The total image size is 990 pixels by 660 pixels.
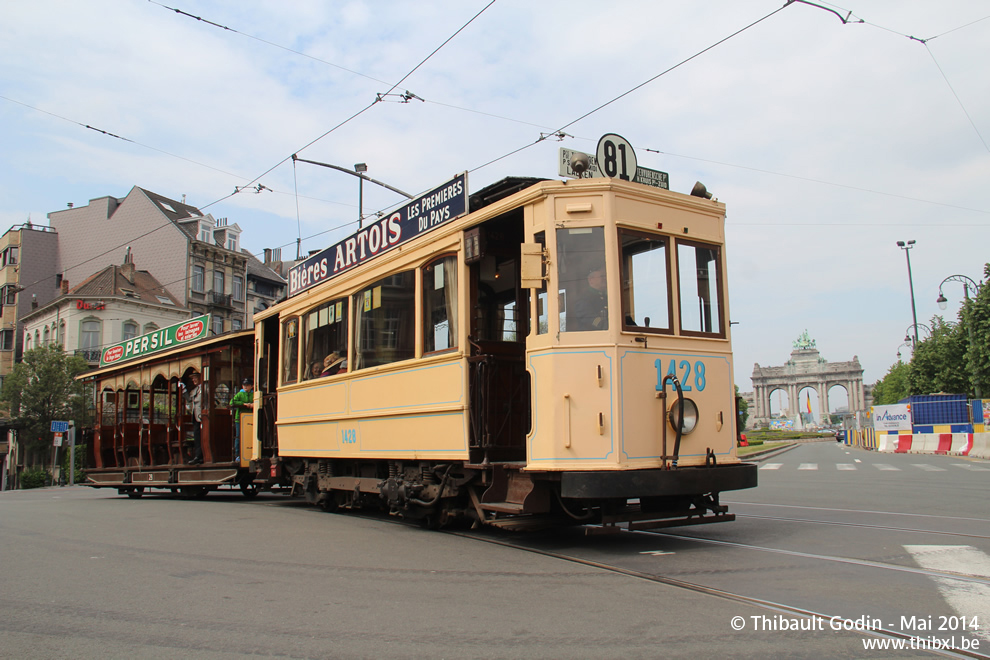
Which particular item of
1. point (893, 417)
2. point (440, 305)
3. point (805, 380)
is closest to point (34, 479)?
point (440, 305)

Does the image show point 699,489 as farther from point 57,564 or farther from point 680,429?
point 57,564

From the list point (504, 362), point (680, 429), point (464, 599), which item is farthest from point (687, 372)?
point (464, 599)

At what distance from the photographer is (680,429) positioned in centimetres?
677

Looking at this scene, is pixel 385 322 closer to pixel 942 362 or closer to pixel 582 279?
pixel 582 279

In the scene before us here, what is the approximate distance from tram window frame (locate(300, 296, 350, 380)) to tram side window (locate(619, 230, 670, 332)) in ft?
14.6

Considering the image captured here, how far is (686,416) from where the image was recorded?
692cm

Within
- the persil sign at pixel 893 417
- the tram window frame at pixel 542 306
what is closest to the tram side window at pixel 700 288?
the tram window frame at pixel 542 306

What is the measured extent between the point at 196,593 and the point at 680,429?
4.12m

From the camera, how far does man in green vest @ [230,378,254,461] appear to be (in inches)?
540

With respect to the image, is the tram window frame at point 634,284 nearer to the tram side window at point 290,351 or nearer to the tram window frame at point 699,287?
the tram window frame at point 699,287

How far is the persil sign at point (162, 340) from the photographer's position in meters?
15.3

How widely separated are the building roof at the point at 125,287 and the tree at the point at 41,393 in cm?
612

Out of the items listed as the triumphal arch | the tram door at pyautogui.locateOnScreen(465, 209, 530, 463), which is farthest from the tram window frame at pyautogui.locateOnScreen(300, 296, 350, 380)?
the triumphal arch

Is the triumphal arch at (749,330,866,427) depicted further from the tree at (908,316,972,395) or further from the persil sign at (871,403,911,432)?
the persil sign at (871,403,911,432)
